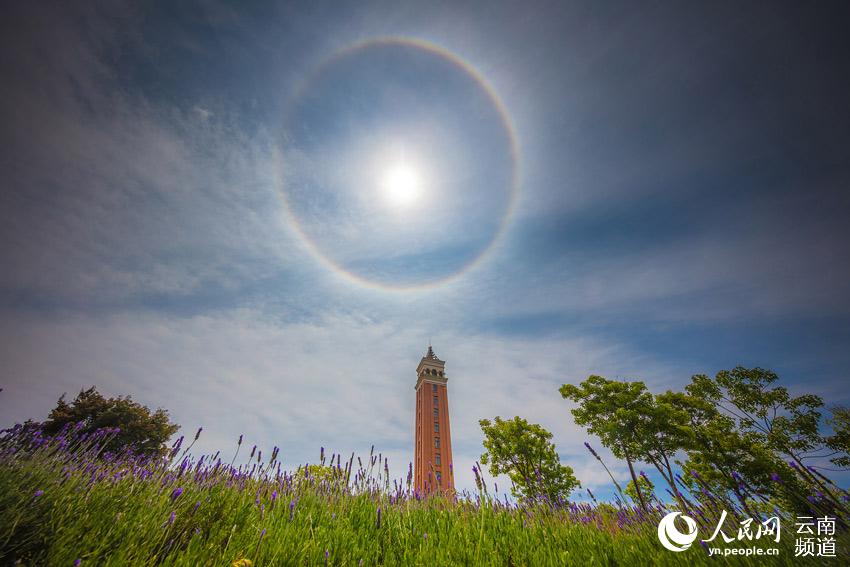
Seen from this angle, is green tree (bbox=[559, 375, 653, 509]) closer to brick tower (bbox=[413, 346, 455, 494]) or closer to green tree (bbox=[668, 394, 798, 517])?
green tree (bbox=[668, 394, 798, 517])

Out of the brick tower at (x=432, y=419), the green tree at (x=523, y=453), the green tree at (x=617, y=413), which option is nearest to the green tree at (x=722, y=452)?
the green tree at (x=617, y=413)

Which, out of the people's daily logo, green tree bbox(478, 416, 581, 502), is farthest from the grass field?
green tree bbox(478, 416, 581, 502)

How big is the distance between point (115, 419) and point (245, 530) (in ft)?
105

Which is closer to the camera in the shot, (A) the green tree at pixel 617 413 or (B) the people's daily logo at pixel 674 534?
(B) the people's daily logo at pixel 674 534

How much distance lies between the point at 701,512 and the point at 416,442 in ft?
189

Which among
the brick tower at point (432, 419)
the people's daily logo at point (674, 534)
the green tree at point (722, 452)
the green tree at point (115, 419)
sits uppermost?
the brick tower at point (432, 419)

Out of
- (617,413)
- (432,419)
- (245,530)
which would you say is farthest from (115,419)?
(432,419)

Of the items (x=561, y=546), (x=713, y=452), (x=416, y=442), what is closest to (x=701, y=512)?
(x=561, y=546)

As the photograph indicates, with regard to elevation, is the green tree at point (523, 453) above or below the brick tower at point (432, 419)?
below

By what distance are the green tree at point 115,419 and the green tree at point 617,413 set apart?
103ft

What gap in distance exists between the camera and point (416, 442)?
54.5 meters

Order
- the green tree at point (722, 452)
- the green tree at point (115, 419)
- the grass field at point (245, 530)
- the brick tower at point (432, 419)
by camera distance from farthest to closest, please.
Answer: the brick tower at point (432, 419) < the green tree at point (115, 419) < the green tree at point (722, 452) < the grass field at point (245, 530)

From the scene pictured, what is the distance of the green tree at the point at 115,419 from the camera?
23.0 m

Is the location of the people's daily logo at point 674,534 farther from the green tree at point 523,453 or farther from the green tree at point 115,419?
the green tree at point 115,419
